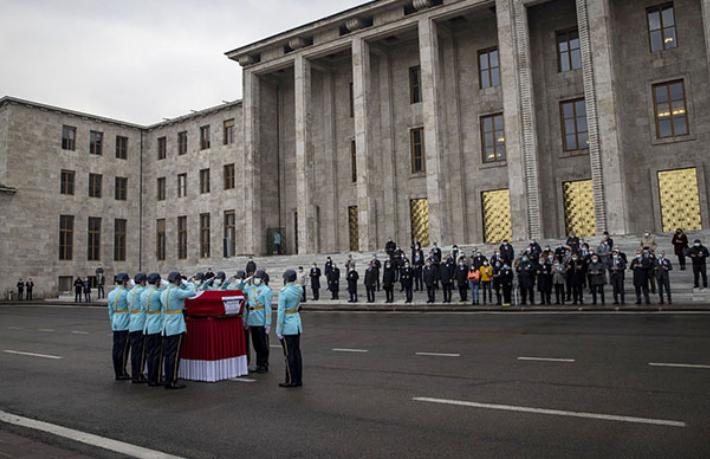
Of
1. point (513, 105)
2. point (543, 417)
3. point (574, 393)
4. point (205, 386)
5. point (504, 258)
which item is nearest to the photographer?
point (543, 417)

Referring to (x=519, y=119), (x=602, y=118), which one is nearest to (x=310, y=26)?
(x=519, y=119)

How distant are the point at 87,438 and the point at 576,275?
16196 mm

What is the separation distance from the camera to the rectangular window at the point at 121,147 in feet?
154

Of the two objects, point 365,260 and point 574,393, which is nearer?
point 574,393

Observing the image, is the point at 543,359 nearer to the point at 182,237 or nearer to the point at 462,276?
the point at 462,276

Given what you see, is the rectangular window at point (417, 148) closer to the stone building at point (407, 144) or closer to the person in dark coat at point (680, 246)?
the stone building at point (407, 144)

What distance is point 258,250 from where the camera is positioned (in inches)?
1474

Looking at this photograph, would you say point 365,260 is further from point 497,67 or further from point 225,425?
point 225,425

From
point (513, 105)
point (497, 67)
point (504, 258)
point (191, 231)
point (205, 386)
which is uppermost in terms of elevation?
point (497, 67)

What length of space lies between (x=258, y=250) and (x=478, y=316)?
23033mm

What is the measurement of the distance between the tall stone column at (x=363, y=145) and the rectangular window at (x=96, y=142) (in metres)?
24.4

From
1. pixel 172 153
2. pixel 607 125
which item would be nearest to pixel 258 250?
pixel 172 153

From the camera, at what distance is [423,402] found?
6754 mm

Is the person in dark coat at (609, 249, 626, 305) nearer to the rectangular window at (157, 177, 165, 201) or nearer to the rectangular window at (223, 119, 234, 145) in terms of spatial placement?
the rectangular window at (223, 119, 234, 145)
